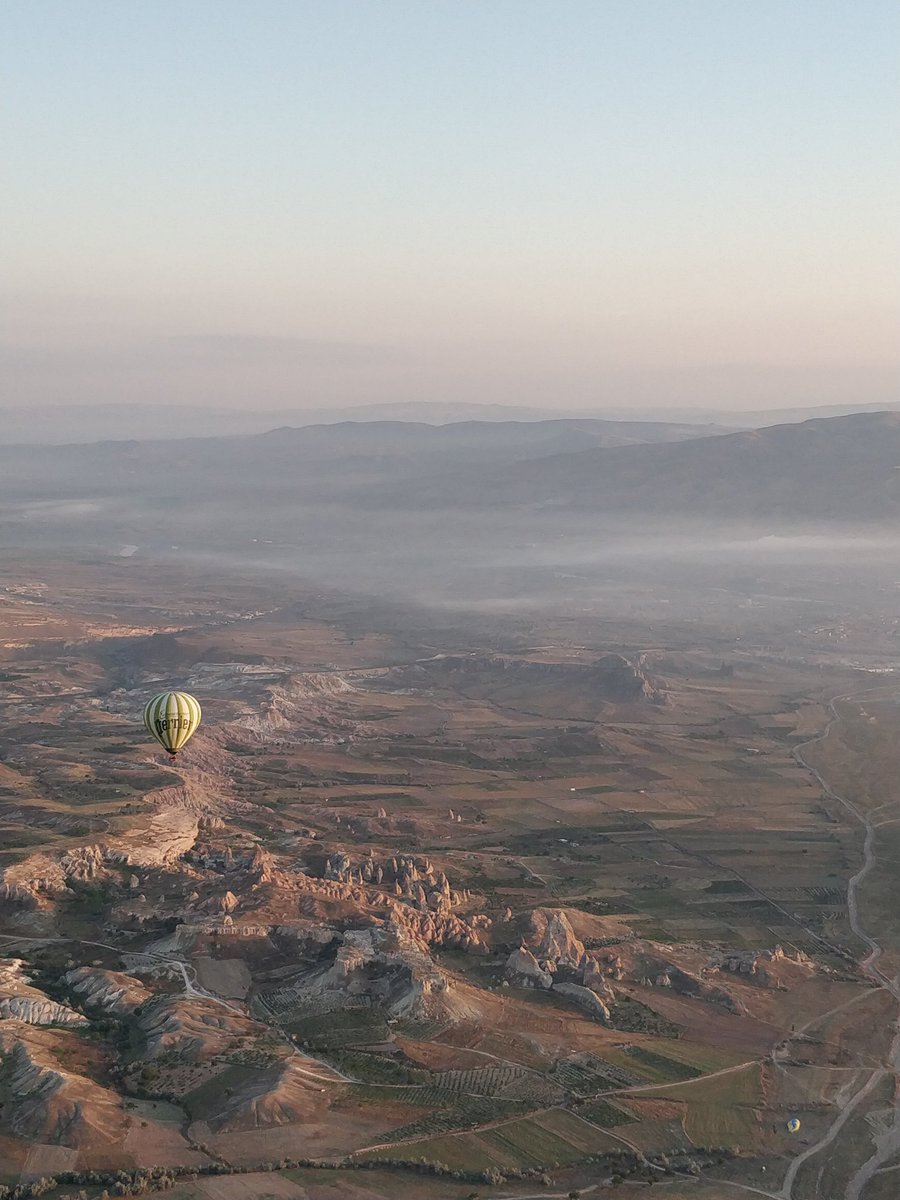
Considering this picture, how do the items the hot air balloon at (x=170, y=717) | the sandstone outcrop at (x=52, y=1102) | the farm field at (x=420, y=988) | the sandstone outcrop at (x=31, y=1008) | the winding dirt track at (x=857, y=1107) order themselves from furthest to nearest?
the hot air balloon at (x=170, y=717) < the sandstone outcrop at (x=31, y=1008) < the farm field at (x=420, y=988) < the winding dirt track at (x=857, y=1107) < the sandstone outcrop at (x=52, y=1102)

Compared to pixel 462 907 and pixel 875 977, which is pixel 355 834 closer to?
pixel 462 907

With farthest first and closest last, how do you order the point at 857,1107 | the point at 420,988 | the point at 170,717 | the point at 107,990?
the point at 170,717 → the point at 420,988 → the point at 107,990 → the point at 857,1107

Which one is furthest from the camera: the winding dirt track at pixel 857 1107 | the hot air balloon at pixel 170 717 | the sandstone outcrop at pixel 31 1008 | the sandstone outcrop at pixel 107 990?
the hot air balloon at pixel 170 717


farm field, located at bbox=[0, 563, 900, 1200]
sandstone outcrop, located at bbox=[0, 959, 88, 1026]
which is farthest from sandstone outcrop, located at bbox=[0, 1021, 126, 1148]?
sandstone outcrop, located at bbox=[0, 959, 88, 1026]

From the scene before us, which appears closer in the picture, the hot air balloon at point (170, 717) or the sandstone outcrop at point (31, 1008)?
the sandstone outcrop at point (31, 1008)

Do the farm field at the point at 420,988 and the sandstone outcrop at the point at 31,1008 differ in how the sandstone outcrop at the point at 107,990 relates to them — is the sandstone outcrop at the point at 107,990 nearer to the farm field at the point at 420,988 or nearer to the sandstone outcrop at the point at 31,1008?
the farm field at the point at 420,988

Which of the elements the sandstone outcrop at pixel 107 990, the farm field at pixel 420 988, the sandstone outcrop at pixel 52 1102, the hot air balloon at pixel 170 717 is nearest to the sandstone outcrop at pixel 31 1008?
the farm field at pixel 420 988

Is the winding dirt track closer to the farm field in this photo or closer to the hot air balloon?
the farm field

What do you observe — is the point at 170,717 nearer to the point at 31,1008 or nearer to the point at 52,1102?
the point at 31,1008

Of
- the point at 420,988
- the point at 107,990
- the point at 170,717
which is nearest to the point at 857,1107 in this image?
the point at 420,988
